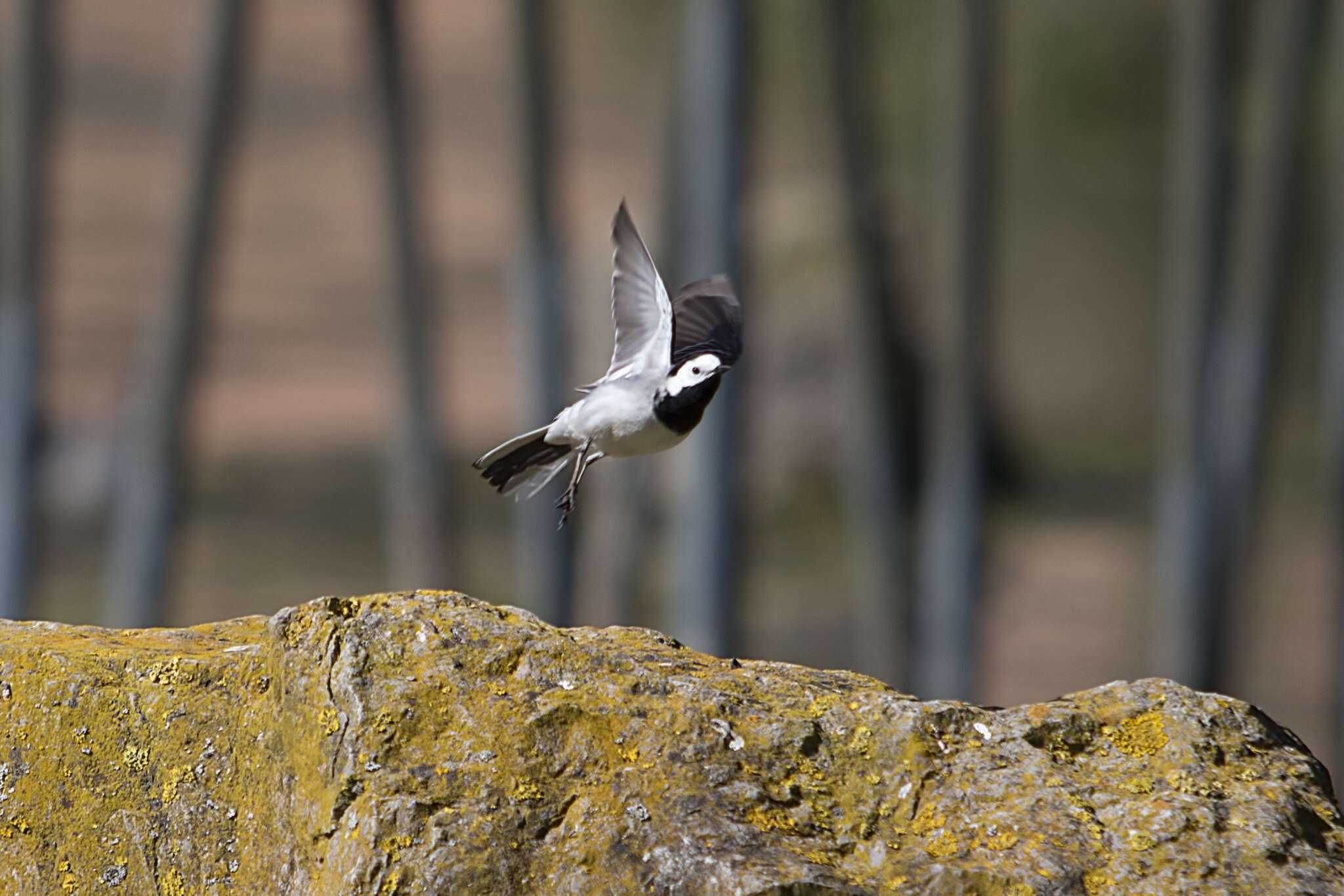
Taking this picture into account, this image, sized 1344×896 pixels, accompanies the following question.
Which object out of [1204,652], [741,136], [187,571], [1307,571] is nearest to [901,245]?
[1307,571]

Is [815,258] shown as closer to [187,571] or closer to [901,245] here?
[901,245]

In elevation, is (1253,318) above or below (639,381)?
below

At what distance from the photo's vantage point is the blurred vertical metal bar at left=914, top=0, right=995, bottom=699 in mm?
6102

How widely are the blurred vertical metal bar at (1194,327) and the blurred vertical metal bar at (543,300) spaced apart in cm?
257

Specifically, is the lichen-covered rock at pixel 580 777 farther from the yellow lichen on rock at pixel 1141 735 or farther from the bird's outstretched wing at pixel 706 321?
the bird's outstretched wing at pixel 706 321

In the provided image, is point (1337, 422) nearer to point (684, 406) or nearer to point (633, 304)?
point (633, 304)

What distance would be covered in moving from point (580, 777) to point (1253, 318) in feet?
17.7

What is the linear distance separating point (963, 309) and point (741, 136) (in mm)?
1371

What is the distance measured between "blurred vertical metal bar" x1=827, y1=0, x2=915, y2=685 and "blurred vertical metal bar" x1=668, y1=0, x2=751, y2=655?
87 cm

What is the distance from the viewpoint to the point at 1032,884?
1803mm

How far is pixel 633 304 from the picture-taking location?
114 inches

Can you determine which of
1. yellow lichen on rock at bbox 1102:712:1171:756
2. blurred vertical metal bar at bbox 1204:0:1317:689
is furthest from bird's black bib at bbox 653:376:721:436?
blurred vertical metal bar at bbox 1204:0:1317:689

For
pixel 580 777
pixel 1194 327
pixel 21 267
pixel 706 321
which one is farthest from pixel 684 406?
pixel 1194 327

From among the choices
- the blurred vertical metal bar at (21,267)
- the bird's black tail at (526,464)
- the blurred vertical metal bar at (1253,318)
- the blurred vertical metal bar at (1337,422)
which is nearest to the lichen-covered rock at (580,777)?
the bird's black tail at (526,464)
